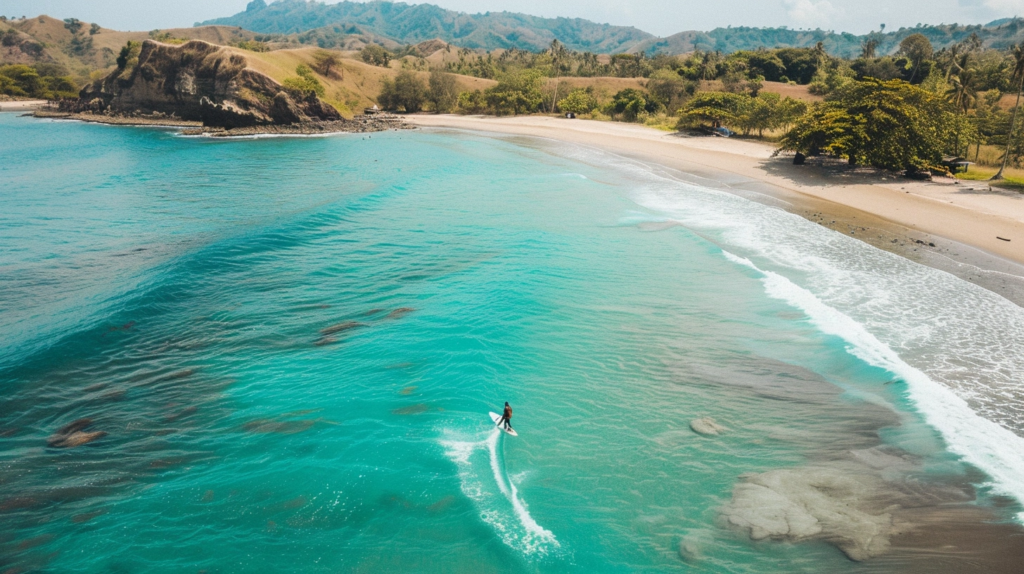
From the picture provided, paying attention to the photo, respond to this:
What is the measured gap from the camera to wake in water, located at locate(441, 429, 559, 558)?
8.37 meters

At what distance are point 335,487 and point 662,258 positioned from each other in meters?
16.3

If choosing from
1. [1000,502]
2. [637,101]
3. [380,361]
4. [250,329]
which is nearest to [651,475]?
[1000,502]

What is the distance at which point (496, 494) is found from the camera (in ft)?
30.5

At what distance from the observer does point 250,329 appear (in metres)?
15.3

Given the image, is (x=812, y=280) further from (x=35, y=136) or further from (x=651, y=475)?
(x=35, y=136)

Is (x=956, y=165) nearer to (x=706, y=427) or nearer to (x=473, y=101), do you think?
(x=706, y=427)

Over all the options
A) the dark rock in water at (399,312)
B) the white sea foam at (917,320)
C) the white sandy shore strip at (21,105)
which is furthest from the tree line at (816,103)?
the white sandy shore strip at (21,105)

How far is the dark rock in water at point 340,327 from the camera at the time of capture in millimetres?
15203

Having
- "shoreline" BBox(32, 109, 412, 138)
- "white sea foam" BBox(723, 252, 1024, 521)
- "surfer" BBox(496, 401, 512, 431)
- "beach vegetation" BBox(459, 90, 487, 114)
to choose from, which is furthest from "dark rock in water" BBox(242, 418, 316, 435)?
"beach vegetation" BBox(459, 90, 487, 114)

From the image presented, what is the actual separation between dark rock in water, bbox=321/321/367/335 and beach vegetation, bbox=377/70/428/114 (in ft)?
256

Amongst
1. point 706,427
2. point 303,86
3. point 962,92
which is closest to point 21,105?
point 303,86

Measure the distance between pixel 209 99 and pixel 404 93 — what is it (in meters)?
29.5

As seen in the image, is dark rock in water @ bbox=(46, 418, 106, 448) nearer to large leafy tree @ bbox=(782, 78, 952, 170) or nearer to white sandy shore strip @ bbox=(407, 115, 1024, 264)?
white sandy shore strip @ bbox=(407, 115, 1024, 264)

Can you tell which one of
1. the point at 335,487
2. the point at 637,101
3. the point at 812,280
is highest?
the point at 637,101
